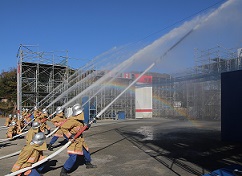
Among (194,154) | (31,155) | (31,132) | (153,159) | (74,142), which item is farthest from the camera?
(194,154)

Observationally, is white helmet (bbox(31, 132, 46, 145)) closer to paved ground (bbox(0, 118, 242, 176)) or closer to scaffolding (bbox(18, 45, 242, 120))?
paved ground (bbox(0, 118, 242, 176))

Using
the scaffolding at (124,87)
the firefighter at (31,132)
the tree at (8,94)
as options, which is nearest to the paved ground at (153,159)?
the firefighter at (31,132)

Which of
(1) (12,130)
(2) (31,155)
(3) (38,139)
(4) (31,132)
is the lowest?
(1) (12,130)

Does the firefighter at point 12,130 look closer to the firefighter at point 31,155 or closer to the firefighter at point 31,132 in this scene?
the firefighter at point 31,132

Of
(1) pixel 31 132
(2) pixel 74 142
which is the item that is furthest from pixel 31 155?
(1) pixel 31 132

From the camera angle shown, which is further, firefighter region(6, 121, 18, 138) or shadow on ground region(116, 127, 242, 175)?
firefighter region(6, 121, 18, 138)

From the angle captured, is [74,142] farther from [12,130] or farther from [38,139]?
[12,130]

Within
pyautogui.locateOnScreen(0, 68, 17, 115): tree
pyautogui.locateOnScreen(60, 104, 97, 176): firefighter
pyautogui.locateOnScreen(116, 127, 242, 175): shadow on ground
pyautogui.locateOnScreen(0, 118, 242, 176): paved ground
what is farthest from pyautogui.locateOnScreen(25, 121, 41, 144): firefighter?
pyautogui.locateOnScreen(0, 68, 17, 115): tree

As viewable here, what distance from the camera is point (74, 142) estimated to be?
21.7 ft

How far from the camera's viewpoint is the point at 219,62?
88.8 ft

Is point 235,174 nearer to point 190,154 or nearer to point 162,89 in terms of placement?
point 190,154

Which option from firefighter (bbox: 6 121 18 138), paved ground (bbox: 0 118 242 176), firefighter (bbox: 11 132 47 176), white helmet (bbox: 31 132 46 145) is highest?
white helmet (bbox: 31 132 46 145)

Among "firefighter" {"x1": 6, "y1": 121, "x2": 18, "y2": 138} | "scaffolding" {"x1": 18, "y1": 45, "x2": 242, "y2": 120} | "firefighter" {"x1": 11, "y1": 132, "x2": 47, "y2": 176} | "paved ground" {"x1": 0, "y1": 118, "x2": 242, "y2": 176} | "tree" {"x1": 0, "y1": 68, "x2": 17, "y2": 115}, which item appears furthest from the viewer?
"tree" {"x1": 0, "y1": 68, "x2": 17, "y2": 115}

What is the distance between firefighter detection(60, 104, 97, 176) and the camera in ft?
20.9
